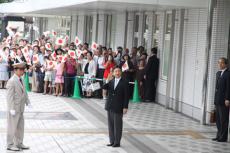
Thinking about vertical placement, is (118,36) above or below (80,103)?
above

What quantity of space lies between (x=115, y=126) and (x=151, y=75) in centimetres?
904

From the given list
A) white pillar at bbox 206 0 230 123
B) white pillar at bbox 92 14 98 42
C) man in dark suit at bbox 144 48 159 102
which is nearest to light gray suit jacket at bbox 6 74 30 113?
white pillar at bbox 206 0 230 123

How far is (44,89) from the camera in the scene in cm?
2297

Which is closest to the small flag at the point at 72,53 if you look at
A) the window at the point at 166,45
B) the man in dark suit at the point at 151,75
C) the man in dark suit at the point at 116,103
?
the man in dark suit at the point at 151,75

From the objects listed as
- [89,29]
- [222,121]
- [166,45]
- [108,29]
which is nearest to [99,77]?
Result: [166,45]

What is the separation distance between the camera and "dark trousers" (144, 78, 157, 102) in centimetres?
2197

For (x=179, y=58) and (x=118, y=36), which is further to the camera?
(x=118, y=36)

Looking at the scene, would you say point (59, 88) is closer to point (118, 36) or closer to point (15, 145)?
point (118, 36)

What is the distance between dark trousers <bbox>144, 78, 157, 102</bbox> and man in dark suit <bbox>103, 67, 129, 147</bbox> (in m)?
8.88

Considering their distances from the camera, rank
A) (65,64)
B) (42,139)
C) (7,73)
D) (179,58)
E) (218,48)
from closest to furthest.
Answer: (42,139) → (218,48) → (179,58) → (65,64) → (7,73)

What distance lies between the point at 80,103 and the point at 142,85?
2881 millimetres

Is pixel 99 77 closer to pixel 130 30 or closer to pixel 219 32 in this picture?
pixel 130 30

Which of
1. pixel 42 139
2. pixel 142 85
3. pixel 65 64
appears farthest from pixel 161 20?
pixel 42 139

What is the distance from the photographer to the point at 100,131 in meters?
15.1
